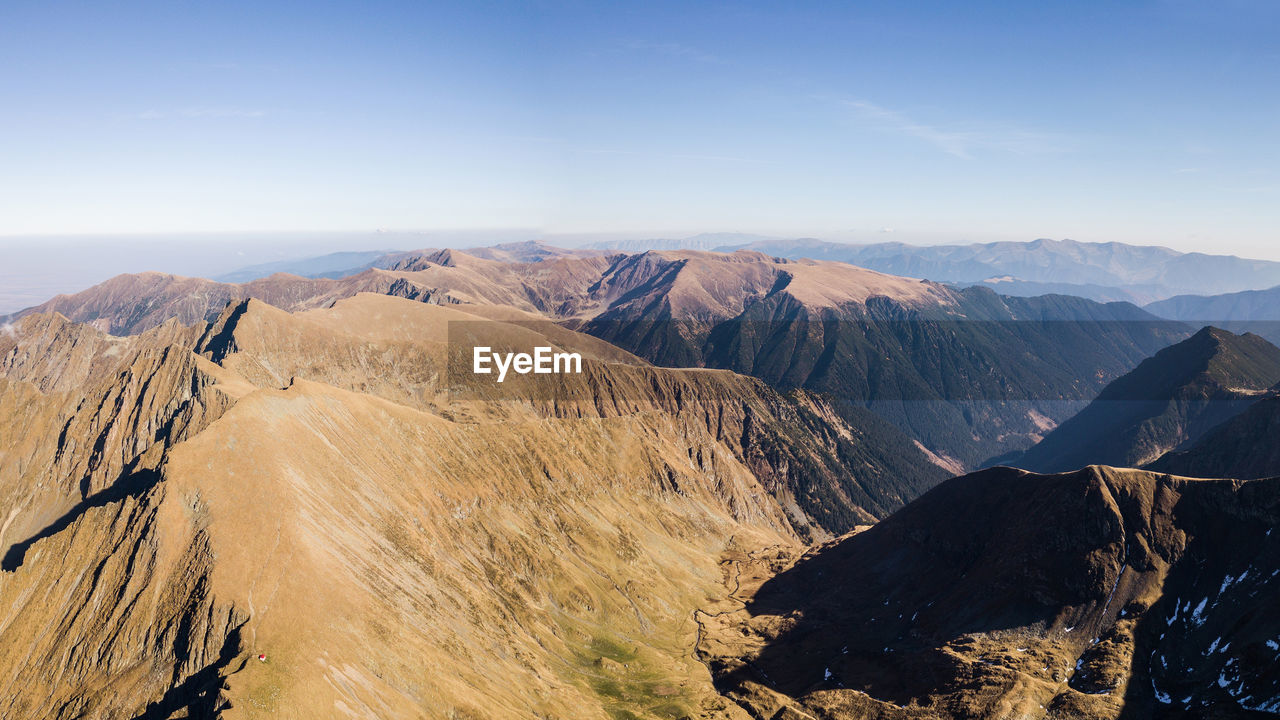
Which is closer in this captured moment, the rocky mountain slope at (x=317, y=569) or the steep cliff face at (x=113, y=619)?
the steep cliff face at (x=113, y=619)

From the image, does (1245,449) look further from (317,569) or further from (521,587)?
(317,569)

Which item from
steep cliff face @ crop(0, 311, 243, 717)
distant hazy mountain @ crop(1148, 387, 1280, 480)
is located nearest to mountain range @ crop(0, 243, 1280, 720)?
steep cliff face @ crop(0, 311, 243, 717)

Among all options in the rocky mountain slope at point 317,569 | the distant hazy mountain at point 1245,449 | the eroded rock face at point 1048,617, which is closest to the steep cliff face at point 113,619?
the rocky mountain slope at point 317,569

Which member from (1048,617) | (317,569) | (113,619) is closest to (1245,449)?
(1048,617)

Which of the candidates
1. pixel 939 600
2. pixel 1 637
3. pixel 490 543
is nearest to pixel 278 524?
pixel 1 637

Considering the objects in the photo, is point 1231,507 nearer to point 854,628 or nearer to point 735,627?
point 854,628

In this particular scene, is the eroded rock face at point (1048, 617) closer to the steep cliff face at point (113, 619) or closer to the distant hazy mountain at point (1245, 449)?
the distant hazy mountain at point (1245, 449)
